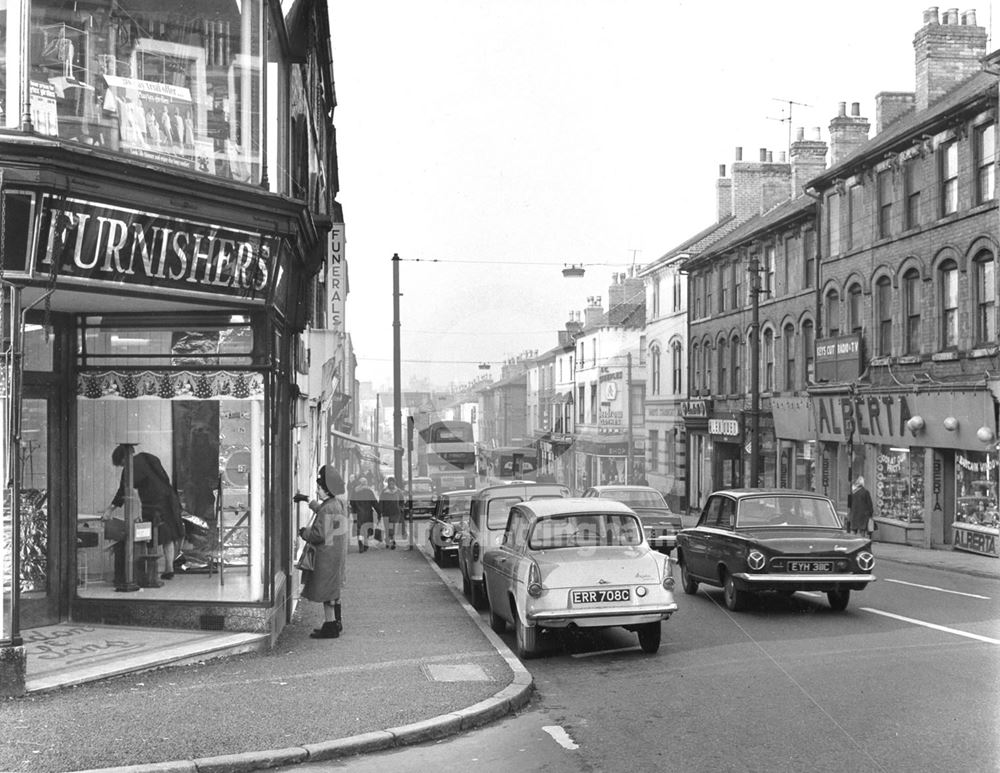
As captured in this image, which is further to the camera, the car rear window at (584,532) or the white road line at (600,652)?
the car rear window at (584,532)

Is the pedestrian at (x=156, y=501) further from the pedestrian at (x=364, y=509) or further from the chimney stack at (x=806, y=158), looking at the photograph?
the chimney stack at (x=806, y=158)

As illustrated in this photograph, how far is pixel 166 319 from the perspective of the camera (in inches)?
464

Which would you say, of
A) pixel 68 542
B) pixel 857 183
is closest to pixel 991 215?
pixel 857 183

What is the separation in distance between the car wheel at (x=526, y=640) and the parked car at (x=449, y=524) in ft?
32.8

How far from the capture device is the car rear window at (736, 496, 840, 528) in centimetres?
1527

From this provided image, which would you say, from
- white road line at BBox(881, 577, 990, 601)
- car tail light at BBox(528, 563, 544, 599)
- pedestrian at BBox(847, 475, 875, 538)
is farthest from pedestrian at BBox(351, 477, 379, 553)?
car tail light at BBox(528, 563, 544, 599)

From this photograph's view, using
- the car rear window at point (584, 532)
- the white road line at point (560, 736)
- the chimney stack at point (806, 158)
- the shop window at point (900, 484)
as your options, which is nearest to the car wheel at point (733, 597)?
the car rear window at point (584, 532)

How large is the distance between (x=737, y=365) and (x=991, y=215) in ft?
67.1

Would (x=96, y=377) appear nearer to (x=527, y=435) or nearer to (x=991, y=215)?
(x=991, y=215)

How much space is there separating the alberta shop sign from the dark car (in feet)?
22.9

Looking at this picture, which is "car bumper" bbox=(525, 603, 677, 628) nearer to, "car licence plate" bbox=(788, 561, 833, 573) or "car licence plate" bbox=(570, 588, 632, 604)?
"car licence plate" bbox=(570, 588, 632, 604)

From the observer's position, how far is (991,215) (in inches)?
1029

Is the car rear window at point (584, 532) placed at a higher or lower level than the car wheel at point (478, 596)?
higher

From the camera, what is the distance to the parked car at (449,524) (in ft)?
74.7
